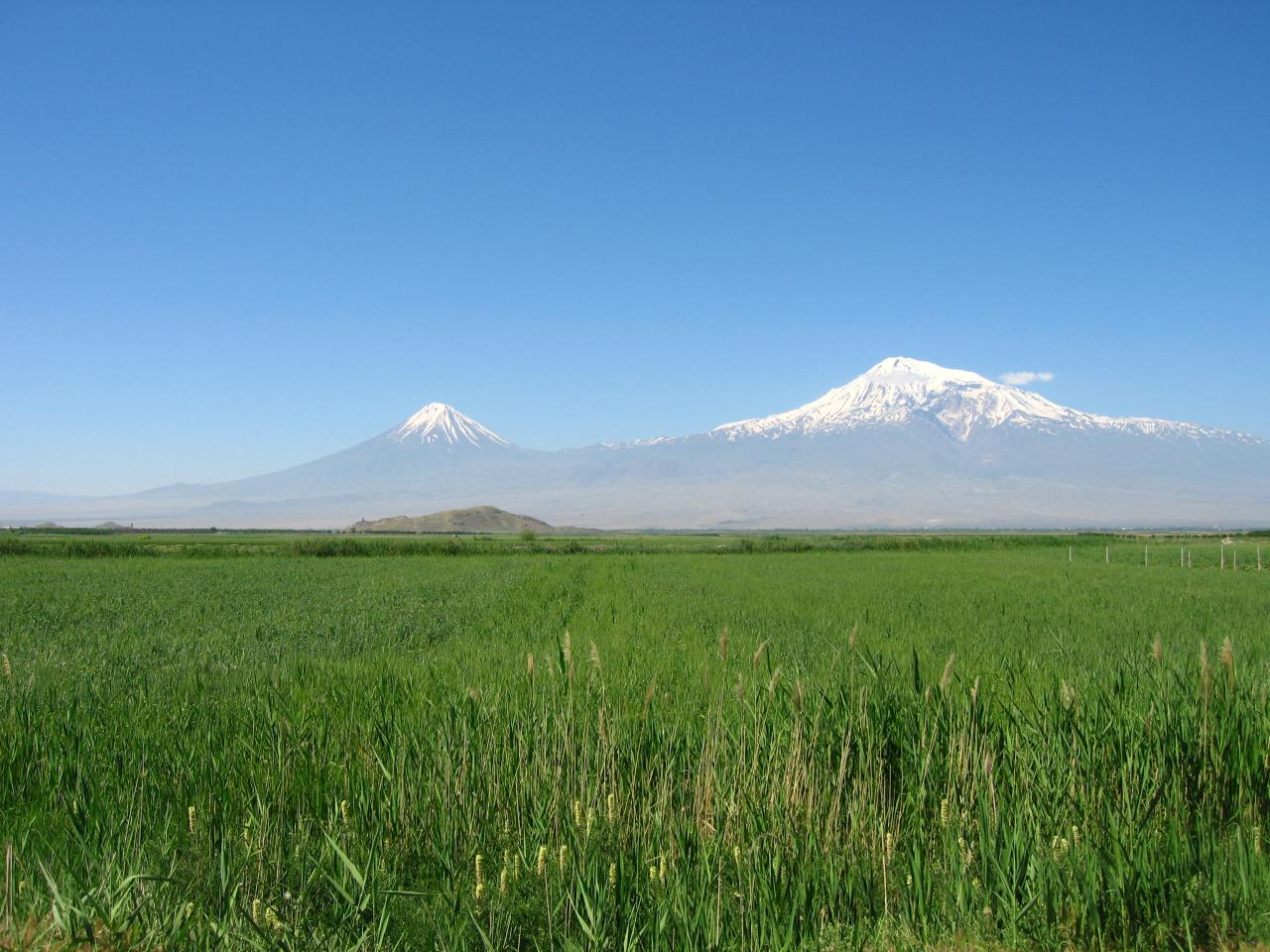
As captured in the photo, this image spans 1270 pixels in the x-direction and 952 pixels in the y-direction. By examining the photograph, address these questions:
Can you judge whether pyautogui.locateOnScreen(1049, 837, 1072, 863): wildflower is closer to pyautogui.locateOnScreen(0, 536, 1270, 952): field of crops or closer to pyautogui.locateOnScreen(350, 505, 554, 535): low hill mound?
pyautogui.locateOnScreen(0, 536, 1270, 952): field of crops

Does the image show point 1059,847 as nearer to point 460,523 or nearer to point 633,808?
point 633,808

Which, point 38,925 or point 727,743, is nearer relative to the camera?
point 38,925

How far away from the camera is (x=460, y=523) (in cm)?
18275

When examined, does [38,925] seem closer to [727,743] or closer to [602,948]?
[602,948]

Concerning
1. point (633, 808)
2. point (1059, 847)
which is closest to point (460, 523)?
point (633, 808)

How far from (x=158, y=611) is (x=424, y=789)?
54.4ft

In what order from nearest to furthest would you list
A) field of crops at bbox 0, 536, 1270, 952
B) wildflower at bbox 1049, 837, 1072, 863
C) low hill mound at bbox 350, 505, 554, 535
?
field of crops at bbox 0, 536, 1270, 952 < wildflower at bbox 1049, 837, 1072, 863 < low hill mound at bbox 350, 505, 554, 535

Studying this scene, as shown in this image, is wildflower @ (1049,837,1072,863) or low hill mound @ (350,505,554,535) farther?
low hill mound @ (350,505,554,535)

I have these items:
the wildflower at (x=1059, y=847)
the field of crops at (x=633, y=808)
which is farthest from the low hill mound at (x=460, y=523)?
the wildflower at (x=1059, y=847)

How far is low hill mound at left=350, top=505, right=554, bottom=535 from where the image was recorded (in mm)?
170375

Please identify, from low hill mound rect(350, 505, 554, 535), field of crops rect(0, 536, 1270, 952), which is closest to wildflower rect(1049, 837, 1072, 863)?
field of crops rect(0, 536, 1270, 952)

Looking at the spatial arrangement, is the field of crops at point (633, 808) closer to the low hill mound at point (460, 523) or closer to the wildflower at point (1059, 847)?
the wildflower at point (1059, 847)

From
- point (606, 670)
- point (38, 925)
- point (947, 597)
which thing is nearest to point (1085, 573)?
point (947, 597)

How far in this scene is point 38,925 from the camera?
3141 mm
